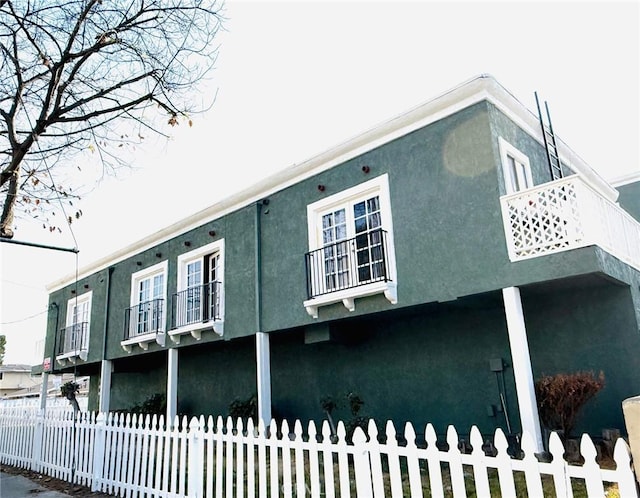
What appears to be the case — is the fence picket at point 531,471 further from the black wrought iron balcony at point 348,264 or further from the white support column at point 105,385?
the white support column at point 105,385

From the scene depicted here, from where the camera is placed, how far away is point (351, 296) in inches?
387

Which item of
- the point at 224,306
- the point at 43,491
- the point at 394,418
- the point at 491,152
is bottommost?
the point at 43,491

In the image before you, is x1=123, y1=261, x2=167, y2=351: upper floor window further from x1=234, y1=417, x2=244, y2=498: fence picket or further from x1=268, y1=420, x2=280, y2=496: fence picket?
x1=268, y1=420, x2=280, y2=496: fence picket

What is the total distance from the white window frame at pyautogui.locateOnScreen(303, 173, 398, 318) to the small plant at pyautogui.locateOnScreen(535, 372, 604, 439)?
306 cm

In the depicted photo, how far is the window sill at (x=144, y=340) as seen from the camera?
1486 cm

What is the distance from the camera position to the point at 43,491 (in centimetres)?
817

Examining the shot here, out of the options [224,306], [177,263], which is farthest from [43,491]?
[177,263]

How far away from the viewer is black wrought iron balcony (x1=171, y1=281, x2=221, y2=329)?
539 inches

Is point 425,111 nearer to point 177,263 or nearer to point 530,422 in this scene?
point 530,422

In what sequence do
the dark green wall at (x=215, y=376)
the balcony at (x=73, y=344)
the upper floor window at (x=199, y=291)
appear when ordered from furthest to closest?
the balcony at (x=73, y=344) < the dark green wall at (x=215, y=376) < the upper floor window at (x=199, y=291)

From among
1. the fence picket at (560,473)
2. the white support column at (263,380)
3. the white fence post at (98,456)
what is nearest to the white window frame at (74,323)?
the white support column at (263,380)

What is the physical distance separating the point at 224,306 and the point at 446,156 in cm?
726

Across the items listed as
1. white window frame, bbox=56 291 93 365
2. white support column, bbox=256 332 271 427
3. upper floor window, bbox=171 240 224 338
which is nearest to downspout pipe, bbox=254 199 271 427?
white support column, bbox=256 332 271 427

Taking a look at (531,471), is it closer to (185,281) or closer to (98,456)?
(98,456)
